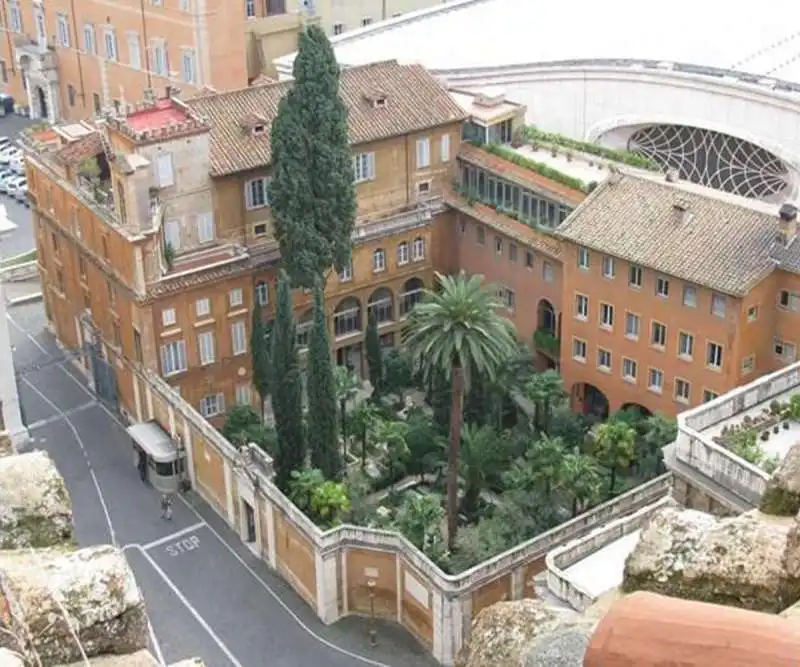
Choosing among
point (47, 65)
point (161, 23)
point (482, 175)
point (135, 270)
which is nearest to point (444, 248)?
point (482, 175)

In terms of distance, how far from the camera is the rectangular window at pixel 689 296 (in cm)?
4600

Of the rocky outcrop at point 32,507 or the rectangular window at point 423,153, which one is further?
the rectangular window at point 423,153

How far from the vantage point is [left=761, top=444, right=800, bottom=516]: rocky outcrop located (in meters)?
14.0

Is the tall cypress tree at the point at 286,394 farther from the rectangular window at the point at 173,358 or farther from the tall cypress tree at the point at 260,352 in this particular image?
the rectangular window at the point at 173,358

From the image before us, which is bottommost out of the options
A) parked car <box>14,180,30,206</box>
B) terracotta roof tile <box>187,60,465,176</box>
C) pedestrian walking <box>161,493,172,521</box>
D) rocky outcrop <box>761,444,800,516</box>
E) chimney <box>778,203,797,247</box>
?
pedestrian walking <box>161,493,172,521</box>

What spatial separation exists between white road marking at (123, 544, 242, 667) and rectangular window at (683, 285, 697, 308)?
19.4m

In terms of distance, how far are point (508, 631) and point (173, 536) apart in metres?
40.0

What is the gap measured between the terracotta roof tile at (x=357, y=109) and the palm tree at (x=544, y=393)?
12528 millimetres

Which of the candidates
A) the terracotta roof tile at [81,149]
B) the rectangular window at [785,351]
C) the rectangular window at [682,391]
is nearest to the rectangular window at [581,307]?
the rectangular window at [682,391]

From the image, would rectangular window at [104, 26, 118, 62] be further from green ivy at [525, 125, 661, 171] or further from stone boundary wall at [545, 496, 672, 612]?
stone boundary wall at [545, 496, 672, 612]

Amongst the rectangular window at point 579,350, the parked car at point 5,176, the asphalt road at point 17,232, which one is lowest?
the asphalt road at point 17,232

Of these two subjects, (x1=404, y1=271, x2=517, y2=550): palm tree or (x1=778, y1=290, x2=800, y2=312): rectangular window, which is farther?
(x1=778, y1=290, x2=800, y2=312): rectangular window

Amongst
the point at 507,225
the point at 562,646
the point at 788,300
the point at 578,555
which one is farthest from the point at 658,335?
the point at 562,646

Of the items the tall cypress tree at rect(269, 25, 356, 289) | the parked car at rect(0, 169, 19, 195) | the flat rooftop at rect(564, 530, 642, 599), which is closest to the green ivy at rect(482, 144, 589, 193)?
the tall cypress tree at rect(269, 25, 356, 289)
